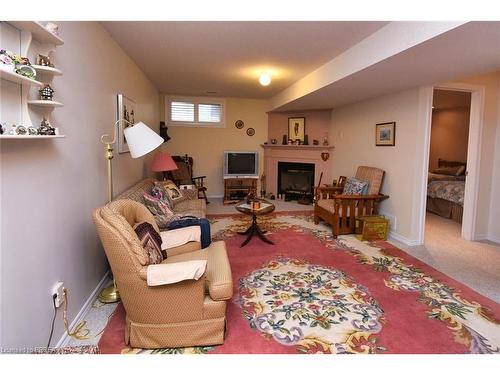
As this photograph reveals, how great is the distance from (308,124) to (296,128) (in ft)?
0.99

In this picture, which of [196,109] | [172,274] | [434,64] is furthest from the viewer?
[196,109]

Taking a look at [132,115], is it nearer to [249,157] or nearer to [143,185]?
[143,185]

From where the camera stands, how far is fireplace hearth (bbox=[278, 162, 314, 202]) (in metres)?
6.75

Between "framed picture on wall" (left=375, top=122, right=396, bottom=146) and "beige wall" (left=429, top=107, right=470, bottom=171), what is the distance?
3.70 m

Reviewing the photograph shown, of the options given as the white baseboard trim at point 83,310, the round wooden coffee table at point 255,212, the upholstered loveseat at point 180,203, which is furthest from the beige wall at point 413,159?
the white baseboard trim at point 83,310

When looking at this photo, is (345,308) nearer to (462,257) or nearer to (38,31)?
(462,257)

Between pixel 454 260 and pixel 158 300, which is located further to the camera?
pixel 454 260

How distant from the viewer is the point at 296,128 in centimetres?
685

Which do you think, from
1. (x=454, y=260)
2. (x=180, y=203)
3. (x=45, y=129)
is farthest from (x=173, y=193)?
(x=454, y=260)

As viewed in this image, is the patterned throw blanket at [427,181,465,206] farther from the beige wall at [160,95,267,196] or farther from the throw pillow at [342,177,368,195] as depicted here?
the beige wall at [160,95,267,196]

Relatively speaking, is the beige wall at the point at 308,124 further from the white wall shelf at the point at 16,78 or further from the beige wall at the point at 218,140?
the white wall shelf at the point at 16,78

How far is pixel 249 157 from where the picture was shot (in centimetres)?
656
